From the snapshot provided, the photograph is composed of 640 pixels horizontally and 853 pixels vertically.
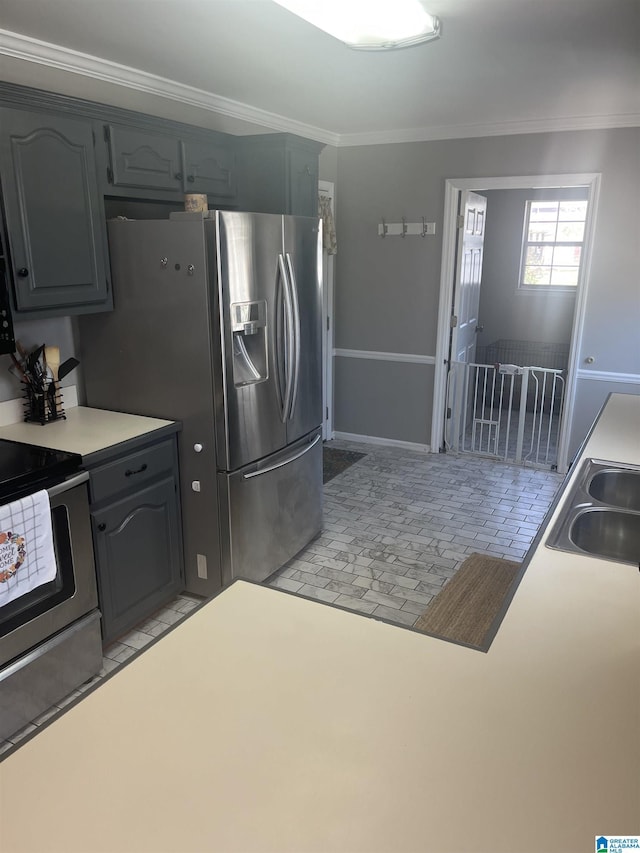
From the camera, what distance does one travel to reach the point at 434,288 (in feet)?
16.4

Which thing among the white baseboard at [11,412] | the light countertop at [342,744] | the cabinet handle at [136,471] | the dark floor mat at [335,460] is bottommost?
the dark floor mat at [335,460]

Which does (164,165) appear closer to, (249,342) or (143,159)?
(143,159)

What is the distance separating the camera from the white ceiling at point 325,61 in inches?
89.6

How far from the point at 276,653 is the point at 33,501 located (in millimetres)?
1210

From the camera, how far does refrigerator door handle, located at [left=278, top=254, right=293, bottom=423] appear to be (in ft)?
9.71

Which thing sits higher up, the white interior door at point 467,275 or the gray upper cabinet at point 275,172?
the gray upper cabinet at point 275,172

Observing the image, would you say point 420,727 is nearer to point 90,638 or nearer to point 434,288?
point 90,638

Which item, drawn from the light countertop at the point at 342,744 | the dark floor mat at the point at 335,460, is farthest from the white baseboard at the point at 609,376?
→ the light countertop at the point at 342,744

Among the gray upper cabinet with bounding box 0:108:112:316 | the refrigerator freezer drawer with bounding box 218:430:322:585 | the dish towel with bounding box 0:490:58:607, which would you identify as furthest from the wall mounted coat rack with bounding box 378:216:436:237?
the dish towel with bounding box 0:490:58:607

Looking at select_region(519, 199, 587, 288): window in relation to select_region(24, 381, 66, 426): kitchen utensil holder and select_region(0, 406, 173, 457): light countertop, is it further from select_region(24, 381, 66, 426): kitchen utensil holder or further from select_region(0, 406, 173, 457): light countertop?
select_region(24, 381, 66, 426): kitchen utensil holder

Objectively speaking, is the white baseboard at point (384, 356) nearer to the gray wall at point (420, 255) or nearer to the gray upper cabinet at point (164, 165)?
the gray wall at point (420, 255)

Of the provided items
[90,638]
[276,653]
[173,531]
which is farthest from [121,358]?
[276,653]

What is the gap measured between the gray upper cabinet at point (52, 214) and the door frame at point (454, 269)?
2.92 meters

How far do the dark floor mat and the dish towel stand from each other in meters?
2.68
